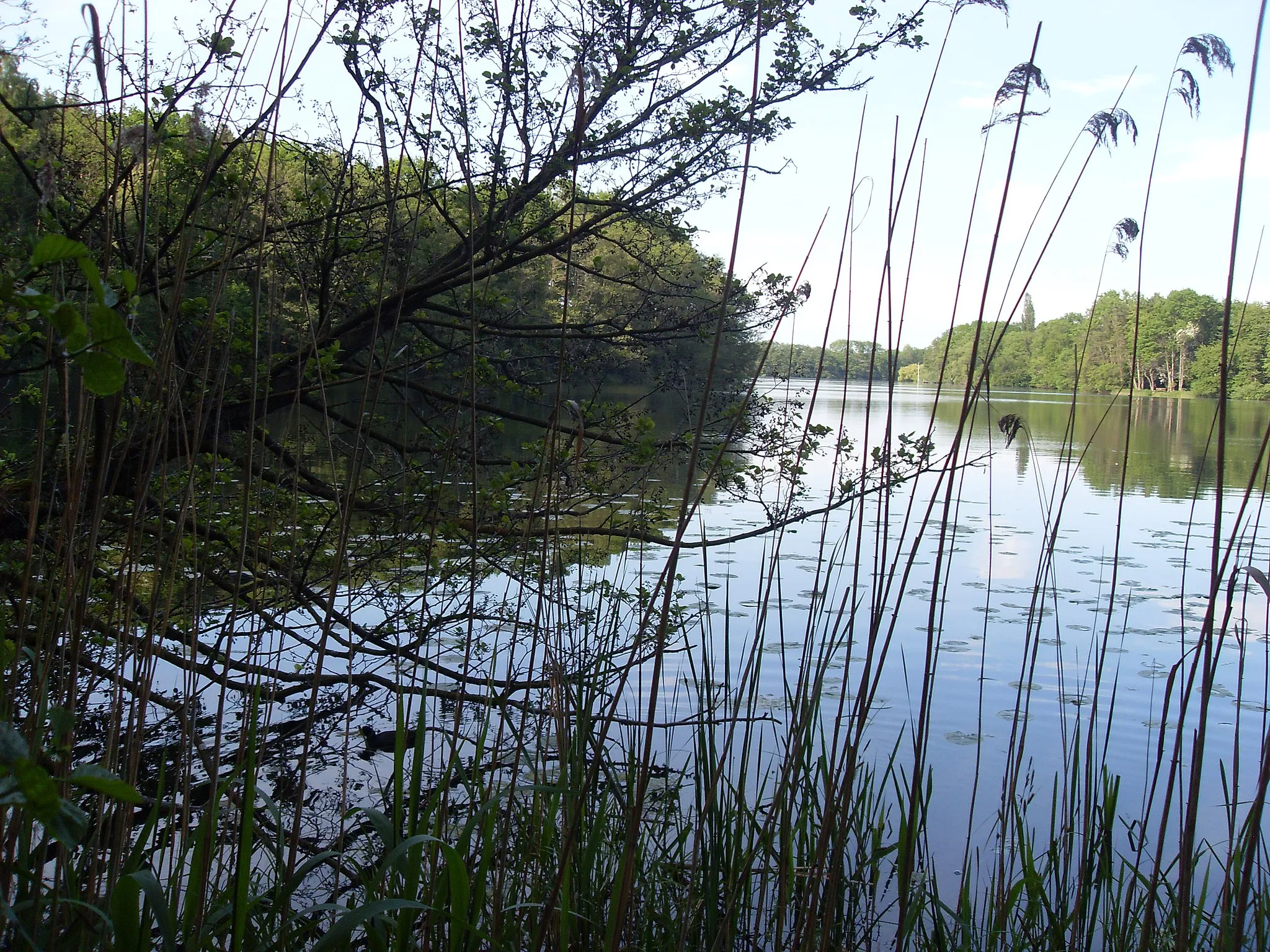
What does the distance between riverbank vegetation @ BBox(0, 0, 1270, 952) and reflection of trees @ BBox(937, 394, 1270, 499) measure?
2.52m

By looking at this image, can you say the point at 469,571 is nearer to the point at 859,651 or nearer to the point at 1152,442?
the point at 859,651

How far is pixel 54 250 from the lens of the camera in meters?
0.60

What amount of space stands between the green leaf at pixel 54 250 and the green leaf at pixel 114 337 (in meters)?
0.04

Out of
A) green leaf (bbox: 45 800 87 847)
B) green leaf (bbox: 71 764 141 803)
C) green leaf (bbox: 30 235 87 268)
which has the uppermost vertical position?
green leaf (bbox: 30 235 87 268)

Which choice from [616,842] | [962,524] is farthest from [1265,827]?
→ [962,524]

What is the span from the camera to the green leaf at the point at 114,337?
593 millimetres

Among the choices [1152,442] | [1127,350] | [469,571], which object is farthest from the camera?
[1152,442]

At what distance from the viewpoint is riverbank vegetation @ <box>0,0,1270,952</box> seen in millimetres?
1193

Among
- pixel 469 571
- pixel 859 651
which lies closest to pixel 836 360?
pixel 469 571

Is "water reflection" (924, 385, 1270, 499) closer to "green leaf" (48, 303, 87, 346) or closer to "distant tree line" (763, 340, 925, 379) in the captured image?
"distant tree line" (763, 340, 925, 379)

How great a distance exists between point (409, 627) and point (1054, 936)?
5.11 ft

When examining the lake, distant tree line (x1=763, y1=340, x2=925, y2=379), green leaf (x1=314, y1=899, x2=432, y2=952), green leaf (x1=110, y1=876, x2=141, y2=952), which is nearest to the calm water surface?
the lake

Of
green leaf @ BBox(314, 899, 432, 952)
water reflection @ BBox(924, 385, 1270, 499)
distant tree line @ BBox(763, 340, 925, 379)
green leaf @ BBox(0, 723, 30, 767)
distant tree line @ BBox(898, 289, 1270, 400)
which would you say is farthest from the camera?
water reflection @ BBox(924, 385, 1270, 499)

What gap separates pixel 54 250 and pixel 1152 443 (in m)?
19.3
